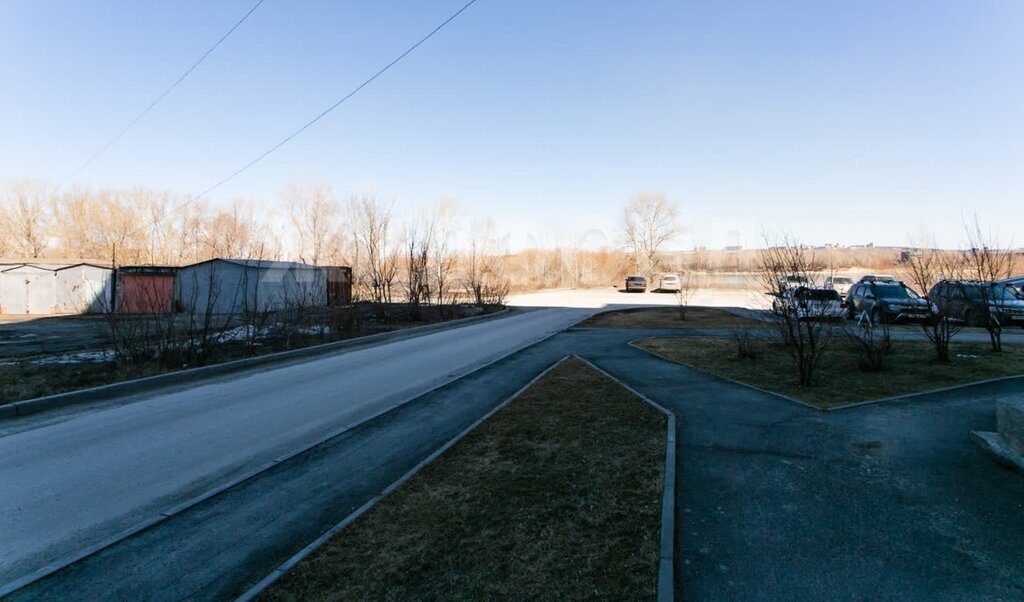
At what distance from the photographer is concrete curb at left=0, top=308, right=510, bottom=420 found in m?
7.73

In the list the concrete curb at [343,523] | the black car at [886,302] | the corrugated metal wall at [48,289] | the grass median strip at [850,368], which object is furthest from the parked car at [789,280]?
the corrugated metal wall at [48,289]

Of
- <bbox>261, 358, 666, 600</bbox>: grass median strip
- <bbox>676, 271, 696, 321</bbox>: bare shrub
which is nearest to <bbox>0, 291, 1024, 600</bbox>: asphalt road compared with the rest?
<bbox>261, 358, 666, 600</bbox>: grass median strip

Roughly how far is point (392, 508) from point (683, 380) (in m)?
6.74

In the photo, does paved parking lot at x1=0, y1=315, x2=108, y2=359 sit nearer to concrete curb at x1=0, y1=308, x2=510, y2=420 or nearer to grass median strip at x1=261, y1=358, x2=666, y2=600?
concrete curb at x1=0, y1=308, x2=510, y2=420

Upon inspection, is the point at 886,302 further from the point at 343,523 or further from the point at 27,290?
the point at 27,290

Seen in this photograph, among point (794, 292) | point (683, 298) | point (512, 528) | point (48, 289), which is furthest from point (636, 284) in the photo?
point (512, 528)

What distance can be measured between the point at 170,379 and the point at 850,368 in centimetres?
1385

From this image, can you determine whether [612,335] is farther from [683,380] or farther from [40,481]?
[40,481]

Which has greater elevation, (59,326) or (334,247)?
(334,247)

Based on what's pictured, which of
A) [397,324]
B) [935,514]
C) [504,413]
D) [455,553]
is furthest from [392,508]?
[397,324]

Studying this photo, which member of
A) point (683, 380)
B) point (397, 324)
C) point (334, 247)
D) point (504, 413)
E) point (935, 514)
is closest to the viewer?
point (935, 514)

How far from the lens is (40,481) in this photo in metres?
5.09

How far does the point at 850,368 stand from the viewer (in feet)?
33.6

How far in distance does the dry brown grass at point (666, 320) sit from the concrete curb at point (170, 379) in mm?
8745
